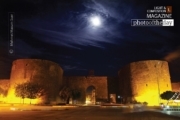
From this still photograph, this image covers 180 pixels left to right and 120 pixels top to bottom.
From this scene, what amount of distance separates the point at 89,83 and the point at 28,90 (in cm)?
2073

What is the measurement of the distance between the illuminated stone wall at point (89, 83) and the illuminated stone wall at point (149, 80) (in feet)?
34.0

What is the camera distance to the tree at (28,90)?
138 ft

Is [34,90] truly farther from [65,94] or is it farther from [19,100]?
[65,94]

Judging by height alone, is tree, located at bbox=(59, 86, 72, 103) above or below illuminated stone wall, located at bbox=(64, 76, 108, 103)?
below

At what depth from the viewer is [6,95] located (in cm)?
5159

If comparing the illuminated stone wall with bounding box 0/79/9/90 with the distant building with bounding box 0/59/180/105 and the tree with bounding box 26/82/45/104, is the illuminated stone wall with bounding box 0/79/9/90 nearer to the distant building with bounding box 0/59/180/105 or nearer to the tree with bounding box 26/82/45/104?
the distant building with bounding box 0/59/180/105

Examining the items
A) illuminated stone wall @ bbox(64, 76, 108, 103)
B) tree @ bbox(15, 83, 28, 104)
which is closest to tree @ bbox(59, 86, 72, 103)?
illuminated stone wall @ bbox(64, 76, 108, 103)

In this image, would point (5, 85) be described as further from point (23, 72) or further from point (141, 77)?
point (141, 77)

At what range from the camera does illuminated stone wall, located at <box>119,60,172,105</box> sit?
46.6 meters

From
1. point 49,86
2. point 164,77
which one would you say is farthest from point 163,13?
point 49,86

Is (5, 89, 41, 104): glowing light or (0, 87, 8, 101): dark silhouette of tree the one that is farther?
(0, 87, 8, 101): dark silhouette of tree

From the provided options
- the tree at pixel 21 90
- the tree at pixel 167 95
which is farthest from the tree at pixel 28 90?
the tree at pixel 167 95

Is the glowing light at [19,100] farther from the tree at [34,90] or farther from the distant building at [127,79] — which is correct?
the tree at [34,90]

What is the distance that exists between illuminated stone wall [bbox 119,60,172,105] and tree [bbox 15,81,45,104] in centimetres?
2068
